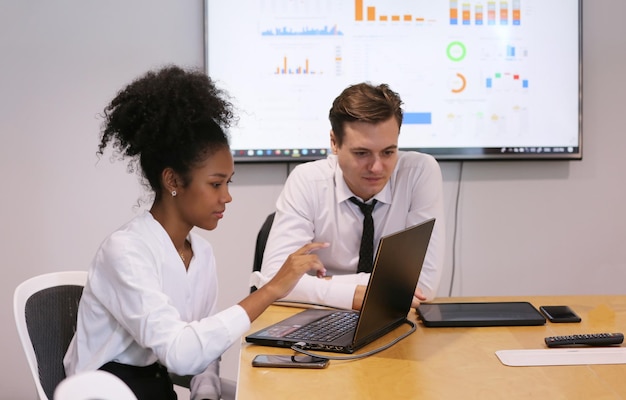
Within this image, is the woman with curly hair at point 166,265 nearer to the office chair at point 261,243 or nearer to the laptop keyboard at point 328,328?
the laptop keyboard at point 328,328

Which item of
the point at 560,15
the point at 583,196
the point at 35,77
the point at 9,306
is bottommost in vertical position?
the point at 9,306

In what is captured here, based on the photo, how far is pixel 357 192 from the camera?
2332 mm

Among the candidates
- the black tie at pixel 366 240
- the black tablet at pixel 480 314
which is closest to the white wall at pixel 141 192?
the black tie at pixel 366 240

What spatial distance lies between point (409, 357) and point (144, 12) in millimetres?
2119

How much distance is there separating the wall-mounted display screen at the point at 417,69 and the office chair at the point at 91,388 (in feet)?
7.11

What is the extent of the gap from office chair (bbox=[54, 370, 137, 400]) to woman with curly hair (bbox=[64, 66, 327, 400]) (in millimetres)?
522

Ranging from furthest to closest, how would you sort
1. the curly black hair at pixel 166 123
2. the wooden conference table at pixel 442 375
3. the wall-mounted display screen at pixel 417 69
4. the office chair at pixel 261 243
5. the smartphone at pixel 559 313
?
the wall-mounted display screen at pixel 417 69 → the office chair at pixel 261 243 → the smartphone at pixel 559 313 → the curly black hair at pixel 166 123 → the wooden conference table at pixel 442 375

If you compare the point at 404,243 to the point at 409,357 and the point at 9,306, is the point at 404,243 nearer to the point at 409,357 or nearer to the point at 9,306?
the point at 409,357

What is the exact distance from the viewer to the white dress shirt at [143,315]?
1490mm

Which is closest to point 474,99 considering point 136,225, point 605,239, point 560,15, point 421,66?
point 421,66

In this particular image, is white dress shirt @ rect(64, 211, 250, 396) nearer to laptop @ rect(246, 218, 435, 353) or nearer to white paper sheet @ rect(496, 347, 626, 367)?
laptop @ rect(246, 218, 435, 353)

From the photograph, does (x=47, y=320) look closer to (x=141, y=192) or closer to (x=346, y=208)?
(x=346, y=208)

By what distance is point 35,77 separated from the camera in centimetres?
307

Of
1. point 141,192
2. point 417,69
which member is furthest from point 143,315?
point 417,69
